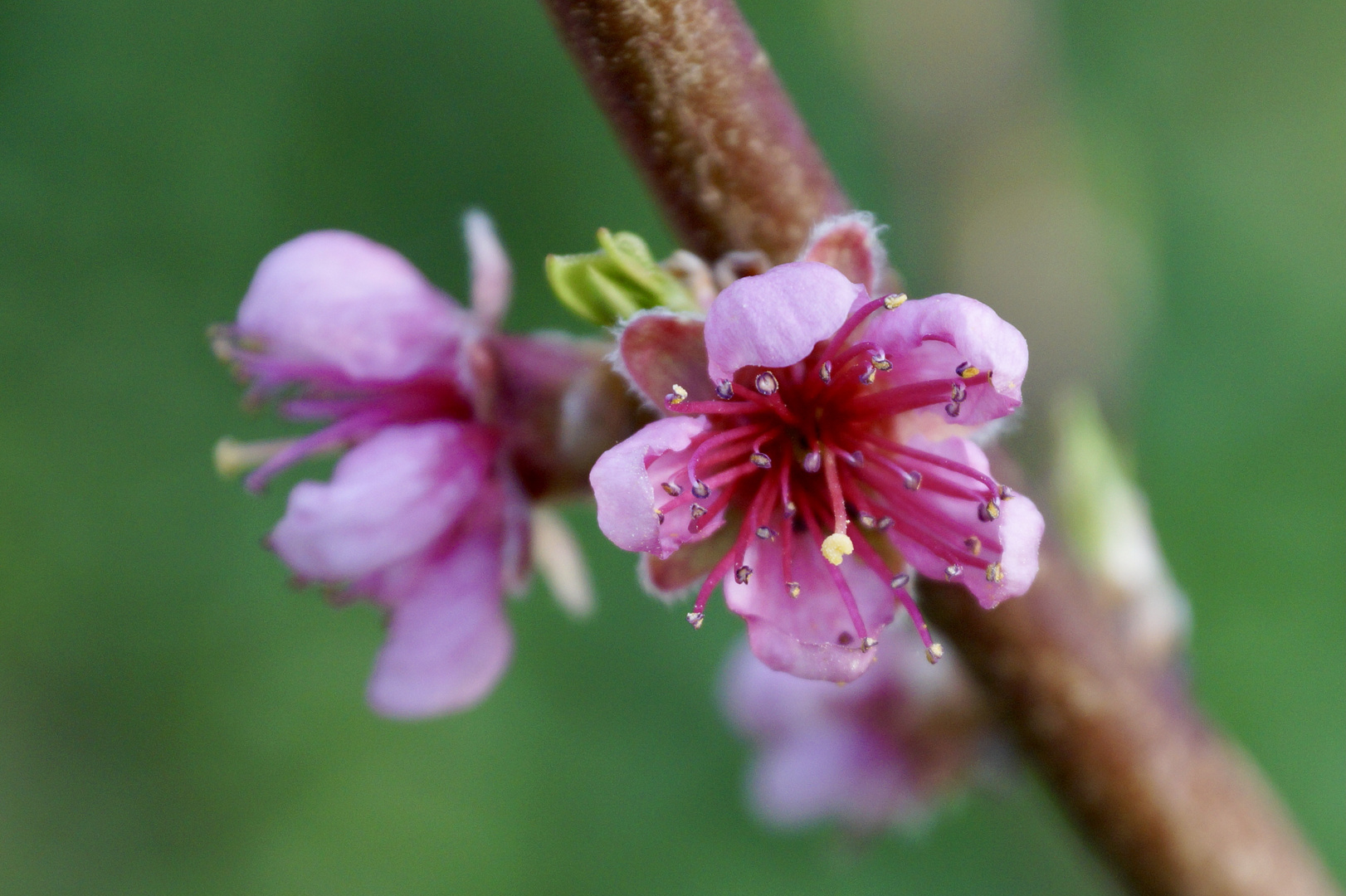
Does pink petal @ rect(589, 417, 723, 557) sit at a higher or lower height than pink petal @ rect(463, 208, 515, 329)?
lower

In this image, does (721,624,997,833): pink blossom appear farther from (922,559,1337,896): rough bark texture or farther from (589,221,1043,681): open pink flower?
(589,221,1043,681): open pink flower

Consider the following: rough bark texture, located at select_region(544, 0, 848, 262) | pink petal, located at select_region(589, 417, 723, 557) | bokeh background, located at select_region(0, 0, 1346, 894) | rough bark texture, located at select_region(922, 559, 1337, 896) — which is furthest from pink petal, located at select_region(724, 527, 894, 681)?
bokeh background, located at select_region(0, 0, 1346, 894)

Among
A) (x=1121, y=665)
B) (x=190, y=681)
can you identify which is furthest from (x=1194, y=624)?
(x=190, y=681)

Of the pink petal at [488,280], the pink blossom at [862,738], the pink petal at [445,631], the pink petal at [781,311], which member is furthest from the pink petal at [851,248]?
the pink blossom at [862,738]

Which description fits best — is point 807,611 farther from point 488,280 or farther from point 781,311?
point 488,280

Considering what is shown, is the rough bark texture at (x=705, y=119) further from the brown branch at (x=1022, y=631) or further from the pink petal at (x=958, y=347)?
the pink petal at (x=958, y=347)

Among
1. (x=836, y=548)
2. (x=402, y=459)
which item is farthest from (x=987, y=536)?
(x=402, y=459)
